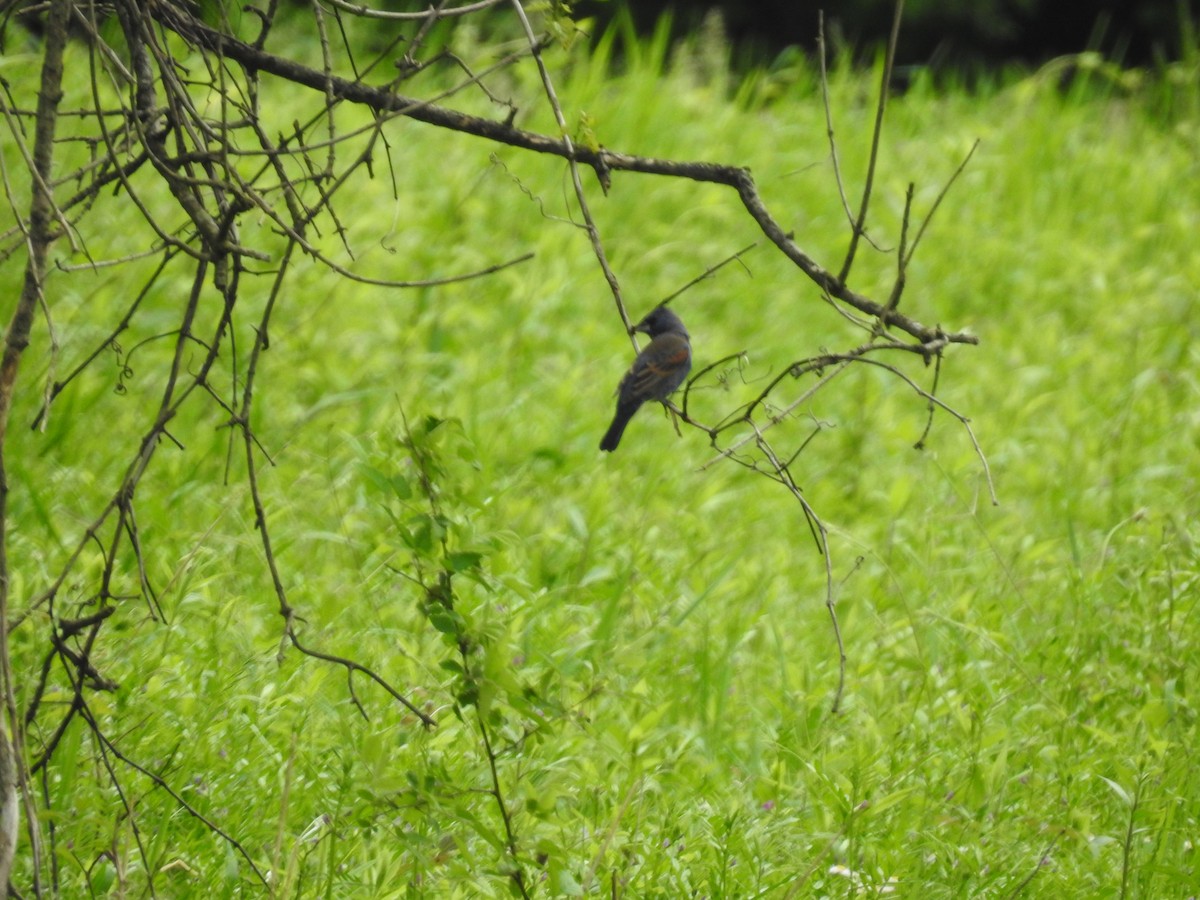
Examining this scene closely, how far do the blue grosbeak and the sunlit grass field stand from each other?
1.47 feet

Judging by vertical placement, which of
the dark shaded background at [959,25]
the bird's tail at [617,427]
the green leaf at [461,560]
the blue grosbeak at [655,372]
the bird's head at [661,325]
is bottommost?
the green leaf at [461,560]

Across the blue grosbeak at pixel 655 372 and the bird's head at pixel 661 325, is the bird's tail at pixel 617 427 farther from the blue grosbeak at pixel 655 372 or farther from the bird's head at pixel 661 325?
the bird's head at pixel 661 325

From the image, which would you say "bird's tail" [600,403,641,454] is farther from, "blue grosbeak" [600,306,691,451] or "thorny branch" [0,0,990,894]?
"thorny branch" [0,0,990,894]

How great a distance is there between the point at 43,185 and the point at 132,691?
1478 millimetres

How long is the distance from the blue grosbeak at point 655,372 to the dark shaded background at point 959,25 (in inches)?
299

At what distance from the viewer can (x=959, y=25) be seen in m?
12.6

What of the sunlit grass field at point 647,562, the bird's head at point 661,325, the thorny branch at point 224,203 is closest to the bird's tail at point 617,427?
the bird's head at point 661,325

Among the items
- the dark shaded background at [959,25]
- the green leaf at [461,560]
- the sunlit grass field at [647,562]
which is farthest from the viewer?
the dark shaded background at [959,25]

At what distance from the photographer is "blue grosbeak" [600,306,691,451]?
3.61 metres

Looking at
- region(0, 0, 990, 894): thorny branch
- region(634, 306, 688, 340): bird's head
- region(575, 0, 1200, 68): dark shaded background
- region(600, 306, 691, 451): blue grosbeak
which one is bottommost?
region(0, 0, 990, 894): thorny branch

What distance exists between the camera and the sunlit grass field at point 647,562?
2.66 metres

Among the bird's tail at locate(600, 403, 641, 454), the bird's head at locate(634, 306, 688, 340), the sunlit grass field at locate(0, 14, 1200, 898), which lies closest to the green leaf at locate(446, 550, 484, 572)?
the sunlit grass field at locate(0, 14, 1200, 898)

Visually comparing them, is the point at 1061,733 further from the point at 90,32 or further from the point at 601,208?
the point at 601,208

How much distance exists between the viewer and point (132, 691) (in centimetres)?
299
